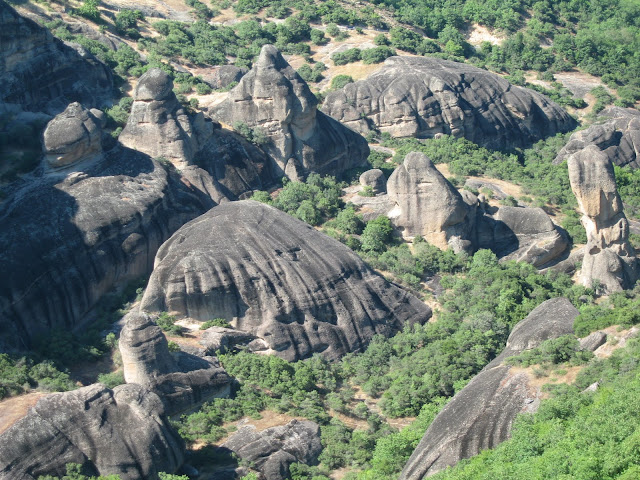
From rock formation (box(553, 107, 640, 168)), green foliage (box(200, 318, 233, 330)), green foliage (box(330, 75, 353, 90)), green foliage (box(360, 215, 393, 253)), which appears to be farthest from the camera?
green foliage (box(330, 75, 353, 90))

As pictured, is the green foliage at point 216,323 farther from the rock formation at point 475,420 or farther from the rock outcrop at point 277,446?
the rock formation at point 475,420

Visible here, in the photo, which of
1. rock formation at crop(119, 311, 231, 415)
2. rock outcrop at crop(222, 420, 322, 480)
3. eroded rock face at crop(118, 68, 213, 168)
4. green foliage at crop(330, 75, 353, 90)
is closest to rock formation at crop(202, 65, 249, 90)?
green foliage at crop(330, 75, 353, 90)

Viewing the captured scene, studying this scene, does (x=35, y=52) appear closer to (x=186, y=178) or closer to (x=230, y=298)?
(x=186, y=178)

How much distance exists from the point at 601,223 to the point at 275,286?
53.9 ft

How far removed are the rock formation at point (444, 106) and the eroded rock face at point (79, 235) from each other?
74.6 feet

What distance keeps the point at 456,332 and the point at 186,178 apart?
16.9 m

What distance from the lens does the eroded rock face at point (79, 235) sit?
162 ft

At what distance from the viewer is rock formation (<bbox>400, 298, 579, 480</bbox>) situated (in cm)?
3678

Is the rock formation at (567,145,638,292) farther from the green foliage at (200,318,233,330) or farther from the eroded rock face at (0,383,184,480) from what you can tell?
the eroded rock face at (0,383,184,480)

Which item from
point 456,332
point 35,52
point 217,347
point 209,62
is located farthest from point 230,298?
point 209,62

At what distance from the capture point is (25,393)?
136 feet

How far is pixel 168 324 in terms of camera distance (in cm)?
4906

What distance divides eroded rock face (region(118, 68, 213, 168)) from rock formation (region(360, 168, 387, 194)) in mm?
10053

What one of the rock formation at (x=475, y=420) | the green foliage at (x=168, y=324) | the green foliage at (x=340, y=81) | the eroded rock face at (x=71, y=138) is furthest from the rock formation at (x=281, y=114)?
the rock formation at (x=475, y=420)
